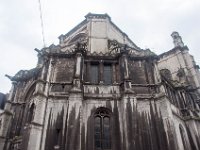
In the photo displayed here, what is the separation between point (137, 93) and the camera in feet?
60.5

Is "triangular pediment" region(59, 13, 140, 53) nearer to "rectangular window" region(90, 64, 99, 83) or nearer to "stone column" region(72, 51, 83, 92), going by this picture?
"rectangular window" region(90, 64, 99, 83)

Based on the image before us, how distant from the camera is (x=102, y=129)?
1648 cm

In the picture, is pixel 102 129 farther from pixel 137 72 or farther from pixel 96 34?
pixel 96 34

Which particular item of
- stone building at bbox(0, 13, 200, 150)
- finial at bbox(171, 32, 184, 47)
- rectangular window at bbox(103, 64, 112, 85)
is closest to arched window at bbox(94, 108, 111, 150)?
stone building at bbox(0, 13, 200, 150)

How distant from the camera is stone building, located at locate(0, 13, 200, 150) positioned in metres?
15.8

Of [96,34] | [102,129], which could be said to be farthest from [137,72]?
[96,34]

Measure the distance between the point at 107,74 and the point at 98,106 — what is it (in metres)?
3.55

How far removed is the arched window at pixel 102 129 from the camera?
15.9m

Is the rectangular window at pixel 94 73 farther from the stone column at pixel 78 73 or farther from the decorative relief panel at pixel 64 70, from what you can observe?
the decorative relief panel at pixel 64 70

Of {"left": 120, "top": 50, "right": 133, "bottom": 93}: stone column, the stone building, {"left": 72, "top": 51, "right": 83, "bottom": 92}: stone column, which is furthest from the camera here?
{"left": 120, "top": 50, "right": 133, "bottom": 93}: stone column

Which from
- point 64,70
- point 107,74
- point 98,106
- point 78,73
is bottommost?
point 98,106

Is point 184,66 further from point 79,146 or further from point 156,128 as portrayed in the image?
point 79,146

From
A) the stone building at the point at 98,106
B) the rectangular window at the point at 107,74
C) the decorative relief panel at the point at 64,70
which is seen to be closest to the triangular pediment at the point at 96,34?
the stone building at the point at 98,106

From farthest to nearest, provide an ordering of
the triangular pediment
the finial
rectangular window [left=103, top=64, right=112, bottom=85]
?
the finial, the triangular pediment, rectangular window [left=103, top=64, right=112, bottom=85]
